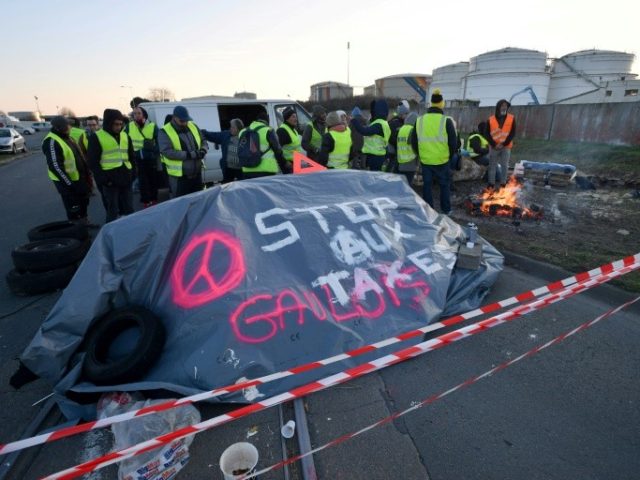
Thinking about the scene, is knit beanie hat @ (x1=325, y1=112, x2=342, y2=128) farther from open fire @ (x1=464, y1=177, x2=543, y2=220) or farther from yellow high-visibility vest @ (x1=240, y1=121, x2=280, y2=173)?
open fire @ (x1=464, y1=177, x2=543, y2=220)

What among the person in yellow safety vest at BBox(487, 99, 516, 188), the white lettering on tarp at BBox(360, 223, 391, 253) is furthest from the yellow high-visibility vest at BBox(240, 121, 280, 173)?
the person in yellow safety vest at BBox(487, 99, 516, 188)

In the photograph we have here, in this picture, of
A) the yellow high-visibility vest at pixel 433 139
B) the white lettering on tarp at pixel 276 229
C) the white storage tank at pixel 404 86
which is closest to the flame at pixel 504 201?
the yellow high-visibility vest at pixel 433 139

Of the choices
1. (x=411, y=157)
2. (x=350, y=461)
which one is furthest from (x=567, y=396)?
(x=411, y=157)

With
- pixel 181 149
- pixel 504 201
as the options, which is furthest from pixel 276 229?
pixel 504 201

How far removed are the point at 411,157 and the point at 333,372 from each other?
17.4ft

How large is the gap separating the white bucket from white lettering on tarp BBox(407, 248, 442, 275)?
234cm

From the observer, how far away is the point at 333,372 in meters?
2.87

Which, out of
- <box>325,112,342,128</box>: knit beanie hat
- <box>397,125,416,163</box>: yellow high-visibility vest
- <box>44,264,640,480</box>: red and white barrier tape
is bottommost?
<box>44,264,640,480</box>: red and white barrier tape

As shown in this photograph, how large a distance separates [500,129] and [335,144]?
12.9 ft

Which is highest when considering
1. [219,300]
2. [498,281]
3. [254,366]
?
[219,300]

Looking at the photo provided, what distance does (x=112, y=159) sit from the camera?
20.1 feet

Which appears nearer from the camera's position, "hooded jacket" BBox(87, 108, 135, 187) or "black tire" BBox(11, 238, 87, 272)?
"black tire" BBox(11, 238, 87, 272)

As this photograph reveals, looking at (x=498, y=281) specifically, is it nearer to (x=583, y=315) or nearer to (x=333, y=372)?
(x=583, y=315)

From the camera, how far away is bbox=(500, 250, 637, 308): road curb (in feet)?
12.9
